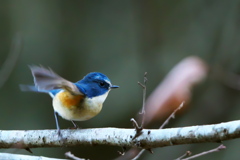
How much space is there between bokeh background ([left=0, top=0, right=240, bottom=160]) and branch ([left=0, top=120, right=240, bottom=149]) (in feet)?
11.4

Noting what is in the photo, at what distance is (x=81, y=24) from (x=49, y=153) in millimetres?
2488

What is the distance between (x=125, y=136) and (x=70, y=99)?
0.68 m

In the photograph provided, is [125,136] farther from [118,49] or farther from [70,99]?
[118,49]

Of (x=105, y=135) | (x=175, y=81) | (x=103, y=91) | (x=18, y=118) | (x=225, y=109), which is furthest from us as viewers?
(x=18, y=118)

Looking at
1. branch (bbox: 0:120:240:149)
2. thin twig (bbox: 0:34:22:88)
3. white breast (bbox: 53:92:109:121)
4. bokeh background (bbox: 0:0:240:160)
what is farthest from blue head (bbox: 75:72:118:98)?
bokeh background (bbox: 0:0:240:160)

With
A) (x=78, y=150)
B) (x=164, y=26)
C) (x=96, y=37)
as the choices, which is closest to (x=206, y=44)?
(x=164, y=26)

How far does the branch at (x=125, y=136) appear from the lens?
6.32 ft

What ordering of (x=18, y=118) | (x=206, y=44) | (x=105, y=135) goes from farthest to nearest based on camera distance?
(x=206, y=44)
(x=18, y=118)
(x=105, y=135)

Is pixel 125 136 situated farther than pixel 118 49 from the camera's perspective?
No

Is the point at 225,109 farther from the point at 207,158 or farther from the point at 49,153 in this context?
the point at 49,153

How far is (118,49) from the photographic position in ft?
23.2

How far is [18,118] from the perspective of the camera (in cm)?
652

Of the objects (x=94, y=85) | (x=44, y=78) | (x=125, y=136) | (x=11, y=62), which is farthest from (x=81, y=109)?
(x=11, y=62)

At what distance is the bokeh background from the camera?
636 cm
